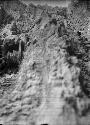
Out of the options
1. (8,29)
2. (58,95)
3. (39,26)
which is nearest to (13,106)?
(58,95)

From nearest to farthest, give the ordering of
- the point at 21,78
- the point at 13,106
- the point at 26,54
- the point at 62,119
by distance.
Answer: the point at 62,119, the point at 13,106, the point at 21,78, the point at 26,54

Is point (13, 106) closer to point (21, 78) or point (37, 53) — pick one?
point (21, 78)

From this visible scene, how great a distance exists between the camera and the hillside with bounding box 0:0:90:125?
35.1ft

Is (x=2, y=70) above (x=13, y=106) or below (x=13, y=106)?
above

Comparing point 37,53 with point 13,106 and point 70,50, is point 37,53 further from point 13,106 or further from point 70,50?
point 13,106

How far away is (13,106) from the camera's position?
11797 mm

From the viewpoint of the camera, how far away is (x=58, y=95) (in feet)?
35.8

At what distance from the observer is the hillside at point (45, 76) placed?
10703 mm

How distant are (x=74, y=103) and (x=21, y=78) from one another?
3278 millimetres

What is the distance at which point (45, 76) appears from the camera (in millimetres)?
11852

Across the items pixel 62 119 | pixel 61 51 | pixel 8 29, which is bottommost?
pixel 62 119

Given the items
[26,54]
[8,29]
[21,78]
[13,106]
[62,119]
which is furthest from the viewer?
[8,29]

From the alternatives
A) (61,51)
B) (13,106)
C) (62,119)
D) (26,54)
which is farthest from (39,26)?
(62,119)

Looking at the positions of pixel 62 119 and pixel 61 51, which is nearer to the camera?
pixel 62 119
